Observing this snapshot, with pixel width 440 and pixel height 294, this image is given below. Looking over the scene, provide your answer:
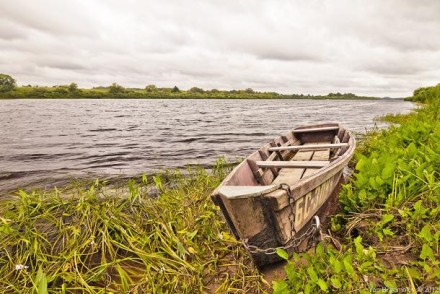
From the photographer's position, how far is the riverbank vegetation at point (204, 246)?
2668mm

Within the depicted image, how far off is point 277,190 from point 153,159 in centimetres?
886

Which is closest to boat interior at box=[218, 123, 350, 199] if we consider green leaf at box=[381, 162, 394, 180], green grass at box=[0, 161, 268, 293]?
green leaf at box=[381, 162, 394, 180]

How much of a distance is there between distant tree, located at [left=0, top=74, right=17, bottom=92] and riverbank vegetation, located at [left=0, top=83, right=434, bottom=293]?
359 feet

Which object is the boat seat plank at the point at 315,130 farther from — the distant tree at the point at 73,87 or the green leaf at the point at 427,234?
the distant tree at the point at 73,87

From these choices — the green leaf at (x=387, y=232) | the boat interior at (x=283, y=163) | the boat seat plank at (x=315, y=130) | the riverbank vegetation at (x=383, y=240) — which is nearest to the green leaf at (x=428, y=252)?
the riverbank vegetation at (x=383, y=240)

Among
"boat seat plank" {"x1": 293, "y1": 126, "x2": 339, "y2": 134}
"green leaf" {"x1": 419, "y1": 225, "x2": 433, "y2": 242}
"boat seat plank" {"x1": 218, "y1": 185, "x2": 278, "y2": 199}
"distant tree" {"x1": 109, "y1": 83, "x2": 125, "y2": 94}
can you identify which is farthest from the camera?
"distant tree" {"x1": 109, "y1": 83, "x2": 125, "y2": 94}

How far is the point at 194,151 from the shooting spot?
12836mm

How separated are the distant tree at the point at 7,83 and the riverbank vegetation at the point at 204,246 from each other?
110 m

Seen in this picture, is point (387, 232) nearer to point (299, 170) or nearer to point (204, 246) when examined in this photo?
point (204, 246)

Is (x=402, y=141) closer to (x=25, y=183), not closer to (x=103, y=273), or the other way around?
(x=103, y=273)

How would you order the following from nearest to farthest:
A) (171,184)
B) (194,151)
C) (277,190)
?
(277,190) < (171,184) < (194,151)

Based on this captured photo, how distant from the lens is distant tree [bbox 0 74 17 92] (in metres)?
91.5

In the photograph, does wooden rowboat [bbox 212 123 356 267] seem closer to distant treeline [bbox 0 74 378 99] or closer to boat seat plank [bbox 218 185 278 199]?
boat seat plank [bbox 218 185 278 199]

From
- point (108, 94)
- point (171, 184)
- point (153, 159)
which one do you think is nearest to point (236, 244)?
point (171, 184)
